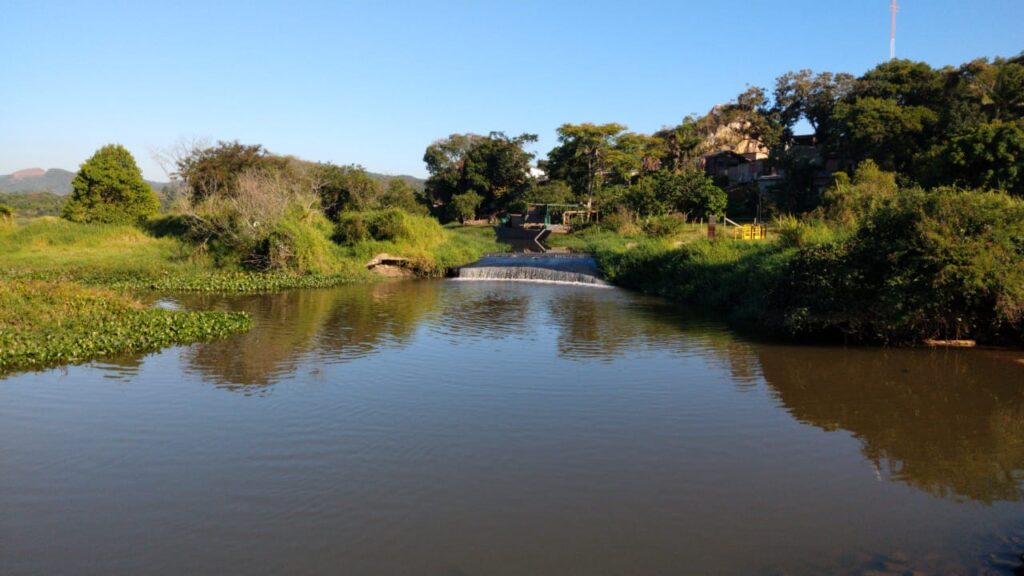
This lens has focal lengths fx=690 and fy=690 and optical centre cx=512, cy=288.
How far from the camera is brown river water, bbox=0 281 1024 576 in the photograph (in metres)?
5.43

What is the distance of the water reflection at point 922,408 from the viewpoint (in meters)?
7.19

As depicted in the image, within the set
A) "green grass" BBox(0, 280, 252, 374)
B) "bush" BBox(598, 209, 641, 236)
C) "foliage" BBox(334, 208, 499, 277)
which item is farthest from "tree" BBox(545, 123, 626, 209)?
"green grass" BBox(0, 280, 252, 374)

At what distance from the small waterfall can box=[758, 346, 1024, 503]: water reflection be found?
1396cm

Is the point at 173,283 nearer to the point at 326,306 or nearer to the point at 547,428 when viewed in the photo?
the point at 326,306

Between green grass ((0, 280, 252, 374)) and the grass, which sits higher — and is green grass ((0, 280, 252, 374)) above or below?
below

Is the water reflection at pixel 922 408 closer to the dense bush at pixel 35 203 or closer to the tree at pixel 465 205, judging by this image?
the tree at pixel 465 205

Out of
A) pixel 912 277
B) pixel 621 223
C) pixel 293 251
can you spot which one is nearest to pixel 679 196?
pixel 621 223

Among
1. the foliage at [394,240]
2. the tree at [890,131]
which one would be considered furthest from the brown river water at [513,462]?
the tree at [890,131]

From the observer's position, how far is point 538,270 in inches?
1094

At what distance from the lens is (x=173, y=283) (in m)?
22.0

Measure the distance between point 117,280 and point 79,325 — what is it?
10921 millimetres

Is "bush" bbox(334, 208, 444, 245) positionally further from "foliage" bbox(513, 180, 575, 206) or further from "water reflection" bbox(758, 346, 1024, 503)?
"foliage" bbox(513, 180, 575, 206)

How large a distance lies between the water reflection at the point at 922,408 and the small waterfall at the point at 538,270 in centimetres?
1396

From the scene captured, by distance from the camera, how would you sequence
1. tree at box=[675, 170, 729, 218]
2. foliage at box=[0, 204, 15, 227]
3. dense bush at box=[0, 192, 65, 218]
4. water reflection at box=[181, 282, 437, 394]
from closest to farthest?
water reflection at box=[181, 282, 437, 394] → foliage at box=[0, 204, 15, 227] → tree at box=[675, 170, 729, 218] → dense bush at box=[0, 192, 65, 218]
